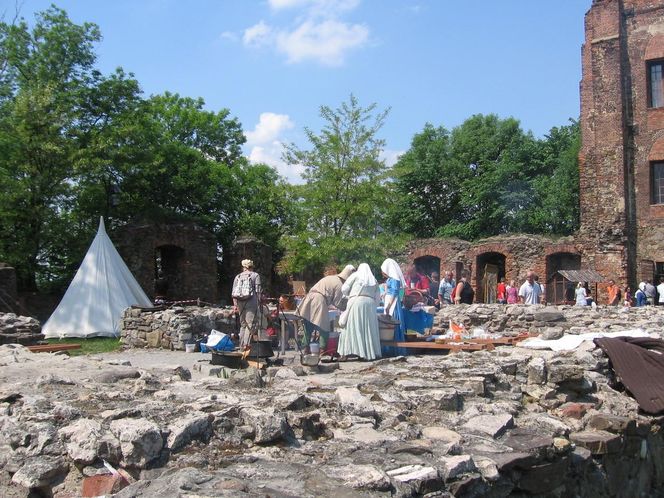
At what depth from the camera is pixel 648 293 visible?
66.2 feet

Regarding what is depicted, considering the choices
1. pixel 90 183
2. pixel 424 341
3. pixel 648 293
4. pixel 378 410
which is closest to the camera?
pixel 378 410

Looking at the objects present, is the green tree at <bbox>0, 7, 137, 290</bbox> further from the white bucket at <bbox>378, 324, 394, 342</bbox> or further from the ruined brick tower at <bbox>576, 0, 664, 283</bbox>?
the ruined brick tower at <bbox>576, 0, 664, 283</bbox>

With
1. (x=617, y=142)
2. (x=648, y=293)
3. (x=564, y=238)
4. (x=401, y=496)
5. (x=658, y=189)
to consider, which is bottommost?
(x=401, y=496)

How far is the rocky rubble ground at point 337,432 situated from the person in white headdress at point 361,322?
1941 mm

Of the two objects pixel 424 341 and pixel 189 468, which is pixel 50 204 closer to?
pixel 424 341

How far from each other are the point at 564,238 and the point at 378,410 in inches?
824

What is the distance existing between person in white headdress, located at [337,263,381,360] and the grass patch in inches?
205

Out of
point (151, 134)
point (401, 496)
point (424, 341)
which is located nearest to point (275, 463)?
point (401, 496)

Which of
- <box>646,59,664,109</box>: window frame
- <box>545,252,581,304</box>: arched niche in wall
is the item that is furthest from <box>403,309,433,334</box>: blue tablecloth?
<box>646,59,664,109</box>: window frame

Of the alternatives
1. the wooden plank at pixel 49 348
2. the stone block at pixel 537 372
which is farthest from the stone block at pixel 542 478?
the wooden plank at pixel 49 348

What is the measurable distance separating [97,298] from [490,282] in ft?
48.4

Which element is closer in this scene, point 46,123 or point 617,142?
point 46,123

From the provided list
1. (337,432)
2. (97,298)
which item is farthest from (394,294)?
(97,298)

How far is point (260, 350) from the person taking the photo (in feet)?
28.8
